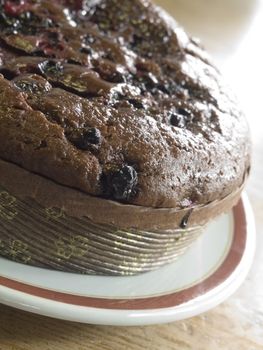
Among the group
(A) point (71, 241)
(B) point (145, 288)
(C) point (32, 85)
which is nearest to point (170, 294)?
(B) point (145, 288)

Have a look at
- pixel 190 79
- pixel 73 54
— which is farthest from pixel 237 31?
pixel 73 54

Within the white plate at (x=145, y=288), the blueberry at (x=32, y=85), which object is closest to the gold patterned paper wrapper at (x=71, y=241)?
the white plate at (x=145, y=288)

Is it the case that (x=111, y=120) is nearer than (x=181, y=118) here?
Yes

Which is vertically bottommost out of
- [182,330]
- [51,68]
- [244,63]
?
[244,63]

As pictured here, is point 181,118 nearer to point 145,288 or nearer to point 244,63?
point 145,288

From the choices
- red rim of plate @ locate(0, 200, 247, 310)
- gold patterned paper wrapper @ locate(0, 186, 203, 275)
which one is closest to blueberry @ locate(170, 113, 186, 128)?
gold patterned paper wrapper @ locate(0, 186, 203, 275)

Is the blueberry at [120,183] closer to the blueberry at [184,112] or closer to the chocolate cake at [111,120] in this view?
the chocolate cake at [111,120]

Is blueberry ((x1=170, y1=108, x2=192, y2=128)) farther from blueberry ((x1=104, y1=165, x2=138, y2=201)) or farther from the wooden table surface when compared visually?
the wooden table surface
